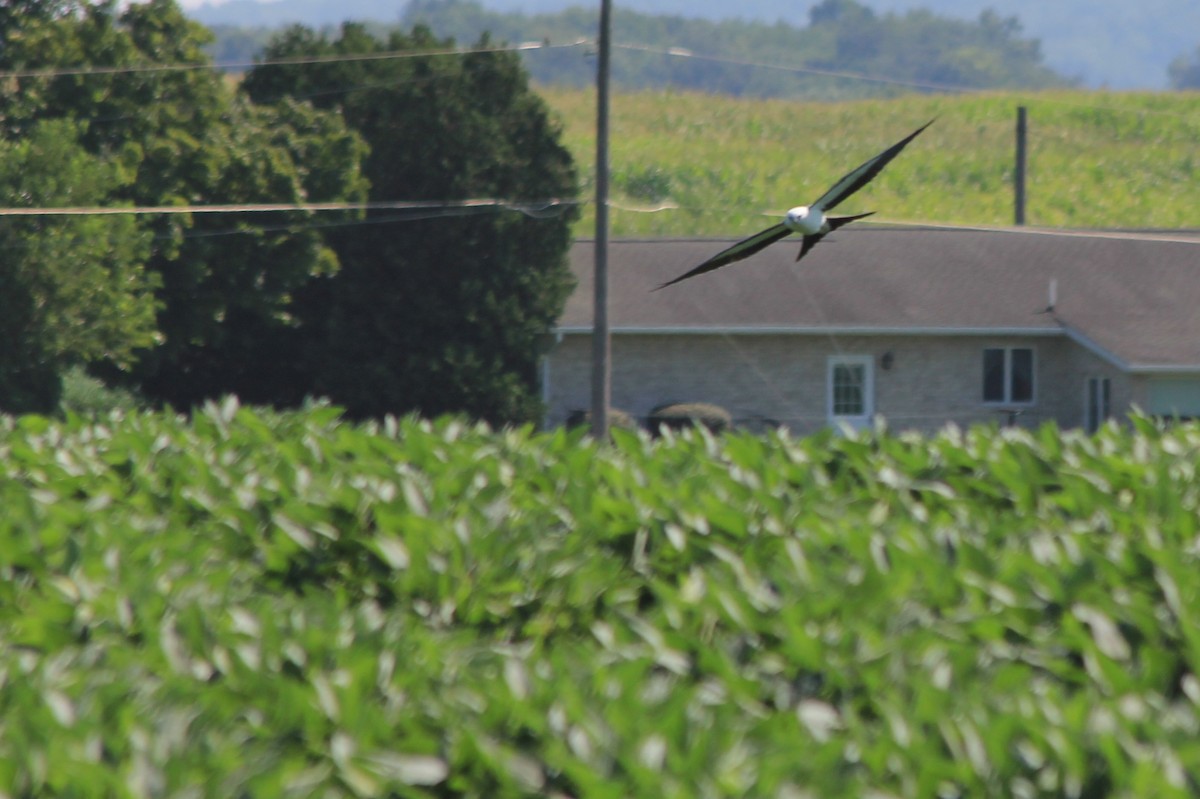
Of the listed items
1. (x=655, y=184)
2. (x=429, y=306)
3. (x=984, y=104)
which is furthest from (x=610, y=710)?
(x=984, y=104)

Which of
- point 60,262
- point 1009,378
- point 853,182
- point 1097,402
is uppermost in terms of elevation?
point 853,182

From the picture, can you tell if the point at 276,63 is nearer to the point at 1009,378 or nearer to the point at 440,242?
the point at 440,242

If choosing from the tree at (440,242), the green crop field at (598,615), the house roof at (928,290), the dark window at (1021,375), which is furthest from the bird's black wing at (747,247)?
the dark window at (1021,375)

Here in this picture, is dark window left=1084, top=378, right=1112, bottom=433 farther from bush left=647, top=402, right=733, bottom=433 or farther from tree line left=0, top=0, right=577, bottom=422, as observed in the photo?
tree line left=0, top=0, right=577, bottom=422

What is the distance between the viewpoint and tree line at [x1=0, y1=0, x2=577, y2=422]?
82.2ft

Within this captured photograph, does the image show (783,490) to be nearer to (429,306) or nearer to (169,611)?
(169,611)

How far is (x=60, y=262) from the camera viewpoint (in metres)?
24.6

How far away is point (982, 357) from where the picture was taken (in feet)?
108

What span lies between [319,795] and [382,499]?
317 centimetres

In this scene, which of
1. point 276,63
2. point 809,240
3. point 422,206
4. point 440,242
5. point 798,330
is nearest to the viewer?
point 809,240

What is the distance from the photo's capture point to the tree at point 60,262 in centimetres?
2452

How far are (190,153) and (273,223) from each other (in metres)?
2.06

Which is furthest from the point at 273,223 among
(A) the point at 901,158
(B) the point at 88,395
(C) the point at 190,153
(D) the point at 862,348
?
(A) the point at 901,158

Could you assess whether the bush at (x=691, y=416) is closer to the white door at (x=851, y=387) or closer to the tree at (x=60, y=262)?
the white door at (x=851, y=387)
